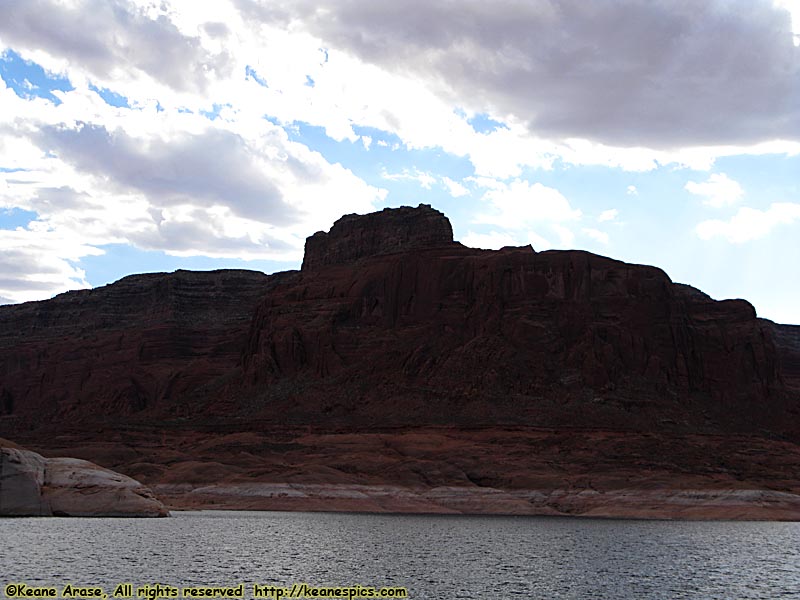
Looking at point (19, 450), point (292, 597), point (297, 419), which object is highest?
point (297, 419)

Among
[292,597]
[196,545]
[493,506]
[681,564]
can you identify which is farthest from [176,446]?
[292,597]

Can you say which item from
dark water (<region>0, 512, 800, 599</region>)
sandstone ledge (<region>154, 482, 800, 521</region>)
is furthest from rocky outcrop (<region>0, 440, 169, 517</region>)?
sandstone ledge (<region>154, 482, 800, 521</region>)

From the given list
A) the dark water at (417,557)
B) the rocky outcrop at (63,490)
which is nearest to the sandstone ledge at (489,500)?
the dark water at (417,557)

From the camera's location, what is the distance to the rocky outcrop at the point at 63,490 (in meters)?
89.6

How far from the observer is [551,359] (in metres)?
199

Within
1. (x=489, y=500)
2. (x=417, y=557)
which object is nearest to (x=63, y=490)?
(x=417, y=557)

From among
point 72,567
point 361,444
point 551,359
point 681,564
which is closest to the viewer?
Answer: point 72,567

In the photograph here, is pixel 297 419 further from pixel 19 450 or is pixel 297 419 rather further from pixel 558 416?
pixel 19 450

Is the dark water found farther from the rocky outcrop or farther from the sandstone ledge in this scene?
the sandstone ledge

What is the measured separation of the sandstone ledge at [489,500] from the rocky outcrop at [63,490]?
149 ft

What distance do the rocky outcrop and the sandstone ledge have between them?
4552 centimetres

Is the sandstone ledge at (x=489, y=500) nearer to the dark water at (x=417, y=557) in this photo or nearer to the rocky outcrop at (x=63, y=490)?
the dark water at (x=417, y=557)

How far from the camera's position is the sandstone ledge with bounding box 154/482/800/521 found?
146750 mm

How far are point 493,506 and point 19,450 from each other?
238 feet
